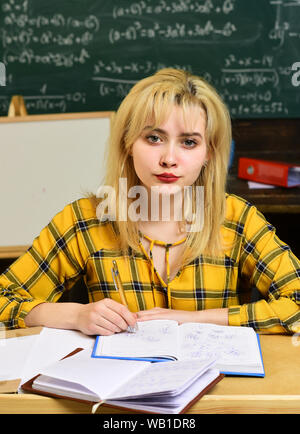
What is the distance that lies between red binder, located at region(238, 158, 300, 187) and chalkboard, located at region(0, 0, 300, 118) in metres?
0.75

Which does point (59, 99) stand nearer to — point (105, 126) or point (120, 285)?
point (105, 126)

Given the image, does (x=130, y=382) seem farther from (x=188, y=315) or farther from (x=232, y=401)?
(x=188, y=315)

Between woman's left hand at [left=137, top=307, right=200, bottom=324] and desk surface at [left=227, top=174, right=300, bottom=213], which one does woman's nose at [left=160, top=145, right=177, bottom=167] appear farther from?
desk surface at [left=227, top=174, right=300, bottom=213]

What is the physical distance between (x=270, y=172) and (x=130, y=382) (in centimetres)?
178

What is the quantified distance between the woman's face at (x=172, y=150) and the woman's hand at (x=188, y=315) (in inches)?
11.6

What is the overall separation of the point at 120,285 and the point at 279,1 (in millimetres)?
2367

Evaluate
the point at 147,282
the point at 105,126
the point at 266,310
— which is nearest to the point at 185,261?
the point at 147,282

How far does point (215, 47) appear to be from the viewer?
3.26 metres

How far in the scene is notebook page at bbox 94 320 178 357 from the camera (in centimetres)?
115

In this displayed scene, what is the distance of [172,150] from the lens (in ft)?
4.47

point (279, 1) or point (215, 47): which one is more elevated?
point (279, 1)

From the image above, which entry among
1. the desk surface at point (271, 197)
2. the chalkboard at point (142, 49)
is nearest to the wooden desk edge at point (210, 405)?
the desk surface at point (271, 197)

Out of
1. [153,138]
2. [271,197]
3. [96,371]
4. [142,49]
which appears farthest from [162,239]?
[142,49]

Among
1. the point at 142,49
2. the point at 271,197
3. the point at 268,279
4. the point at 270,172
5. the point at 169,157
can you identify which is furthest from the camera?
the point at 142,49
